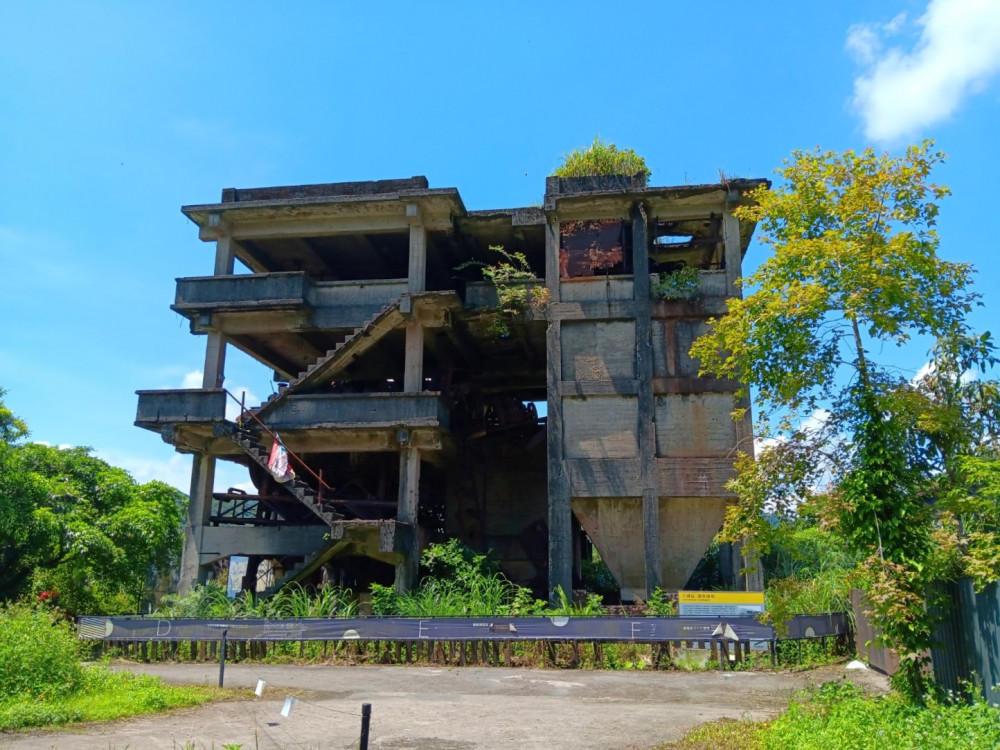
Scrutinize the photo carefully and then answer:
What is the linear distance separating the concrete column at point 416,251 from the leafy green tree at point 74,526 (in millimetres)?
13690

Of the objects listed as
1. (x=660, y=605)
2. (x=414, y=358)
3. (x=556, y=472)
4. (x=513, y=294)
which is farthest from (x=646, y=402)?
(x=414, y=358)

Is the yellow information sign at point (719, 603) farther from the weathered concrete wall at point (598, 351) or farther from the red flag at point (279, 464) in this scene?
the red flag at point (279, 464)

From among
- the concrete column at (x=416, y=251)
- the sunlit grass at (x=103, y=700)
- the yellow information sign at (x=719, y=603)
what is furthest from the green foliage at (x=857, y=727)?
the concrete column at (x=416, y=251)

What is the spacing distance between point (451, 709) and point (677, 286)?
45.2ft

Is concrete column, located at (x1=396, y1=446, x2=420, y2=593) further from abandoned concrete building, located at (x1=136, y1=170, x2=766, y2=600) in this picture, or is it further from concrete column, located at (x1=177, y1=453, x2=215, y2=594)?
concrete column, located at (x1=177, y1=453, x2=215, y2=594)

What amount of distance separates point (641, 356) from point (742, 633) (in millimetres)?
8101

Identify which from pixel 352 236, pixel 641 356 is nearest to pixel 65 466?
pixel 352 236

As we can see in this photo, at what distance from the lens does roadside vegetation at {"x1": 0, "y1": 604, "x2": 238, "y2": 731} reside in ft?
33.4

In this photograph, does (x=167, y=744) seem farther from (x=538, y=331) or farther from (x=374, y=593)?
(x=538, y=331)

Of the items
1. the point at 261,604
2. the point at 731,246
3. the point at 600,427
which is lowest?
the point at 261,604

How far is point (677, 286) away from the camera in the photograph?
21.9 meters

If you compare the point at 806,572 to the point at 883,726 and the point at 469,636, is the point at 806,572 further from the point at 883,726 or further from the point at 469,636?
the point at 883,726

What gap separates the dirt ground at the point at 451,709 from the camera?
906 centimetres

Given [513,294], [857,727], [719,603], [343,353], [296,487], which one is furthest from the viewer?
[343,353]
